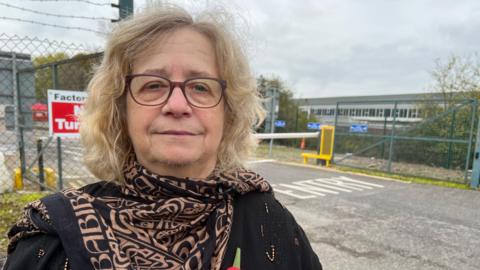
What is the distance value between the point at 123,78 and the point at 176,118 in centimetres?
31

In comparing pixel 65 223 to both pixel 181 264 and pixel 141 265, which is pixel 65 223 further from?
pixel 181 264

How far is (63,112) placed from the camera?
14.1 ft

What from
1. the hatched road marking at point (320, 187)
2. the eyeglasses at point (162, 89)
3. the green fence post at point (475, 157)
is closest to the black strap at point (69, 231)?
the eyeglasses at point (162, 89)

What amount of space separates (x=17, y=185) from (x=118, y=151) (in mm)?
5633

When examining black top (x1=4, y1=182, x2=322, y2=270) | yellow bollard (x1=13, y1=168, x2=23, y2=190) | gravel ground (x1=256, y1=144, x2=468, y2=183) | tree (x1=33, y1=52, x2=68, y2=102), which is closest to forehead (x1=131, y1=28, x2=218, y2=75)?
black top (x1=4, y1=182, x2=322, y2=270)

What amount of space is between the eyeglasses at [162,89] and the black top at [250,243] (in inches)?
16.1

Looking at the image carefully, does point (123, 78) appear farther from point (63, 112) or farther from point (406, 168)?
point (406, 168)

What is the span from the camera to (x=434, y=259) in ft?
12.1

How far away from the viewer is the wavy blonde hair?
1365 millimetres

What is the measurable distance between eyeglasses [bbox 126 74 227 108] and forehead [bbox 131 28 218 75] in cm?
4

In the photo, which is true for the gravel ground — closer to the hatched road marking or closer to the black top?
the hatched road marking

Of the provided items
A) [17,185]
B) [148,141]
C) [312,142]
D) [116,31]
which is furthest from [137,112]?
[312,142]

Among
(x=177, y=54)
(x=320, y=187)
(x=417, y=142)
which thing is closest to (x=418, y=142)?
(x=417, y=142)

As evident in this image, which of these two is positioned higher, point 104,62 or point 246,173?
point 104,62
